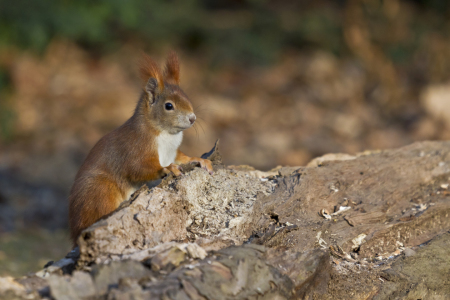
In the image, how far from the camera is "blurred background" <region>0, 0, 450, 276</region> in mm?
5695

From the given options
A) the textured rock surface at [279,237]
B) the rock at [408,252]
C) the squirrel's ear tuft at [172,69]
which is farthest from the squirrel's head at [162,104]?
the rock at [408,252]

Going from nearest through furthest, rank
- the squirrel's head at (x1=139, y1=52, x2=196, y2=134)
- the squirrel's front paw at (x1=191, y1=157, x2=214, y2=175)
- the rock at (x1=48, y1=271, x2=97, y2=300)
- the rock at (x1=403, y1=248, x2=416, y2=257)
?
1. the rock at (x1=48, y1=271, x2=97, y2=300)
2. the rock at (x1=403, y1=248, x2=416, y2=257)
3. the squirrel's front paw at (x1=191, y1=157, x2=214, y2=175)
4. the squirrel's head at (x1=139, y1=52, x2=196, y2=134)

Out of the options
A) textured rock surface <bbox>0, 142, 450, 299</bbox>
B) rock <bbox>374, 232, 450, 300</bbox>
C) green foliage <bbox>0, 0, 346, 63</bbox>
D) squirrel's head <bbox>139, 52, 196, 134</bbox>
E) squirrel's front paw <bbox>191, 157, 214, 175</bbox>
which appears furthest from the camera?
green foliage <bbox>0, 0, 346, 63</bbox>

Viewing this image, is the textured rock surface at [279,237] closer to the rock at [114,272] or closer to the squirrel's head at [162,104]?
the rock at [114,272]

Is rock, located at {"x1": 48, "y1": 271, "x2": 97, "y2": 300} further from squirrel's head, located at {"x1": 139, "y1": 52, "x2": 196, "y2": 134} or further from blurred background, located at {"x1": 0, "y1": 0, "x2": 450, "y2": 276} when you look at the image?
blurred background, located at {"x1": 0, "y1": 0, "x2": 450, "y2": 276}

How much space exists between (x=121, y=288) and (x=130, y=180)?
123 cm

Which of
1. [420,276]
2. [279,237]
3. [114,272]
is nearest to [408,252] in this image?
[420,276]

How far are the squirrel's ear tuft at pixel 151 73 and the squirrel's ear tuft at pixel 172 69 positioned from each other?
21 cm

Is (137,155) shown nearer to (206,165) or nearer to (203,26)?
(206,165)

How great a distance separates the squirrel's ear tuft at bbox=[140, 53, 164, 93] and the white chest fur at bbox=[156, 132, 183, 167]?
295 millimetres

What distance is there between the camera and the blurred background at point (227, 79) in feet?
18.7

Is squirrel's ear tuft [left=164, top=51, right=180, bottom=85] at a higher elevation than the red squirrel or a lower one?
higher

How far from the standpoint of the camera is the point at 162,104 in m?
2.95

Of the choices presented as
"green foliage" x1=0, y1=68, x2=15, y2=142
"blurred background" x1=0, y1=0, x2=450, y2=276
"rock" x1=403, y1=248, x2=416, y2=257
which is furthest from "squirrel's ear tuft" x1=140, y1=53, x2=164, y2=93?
"green foliage" x1=0, y1=68, x2=15, y2=142
